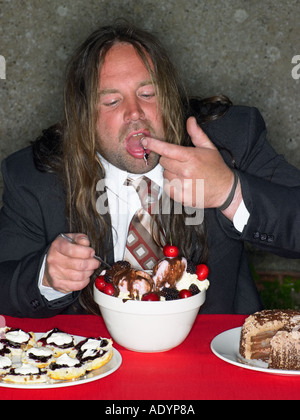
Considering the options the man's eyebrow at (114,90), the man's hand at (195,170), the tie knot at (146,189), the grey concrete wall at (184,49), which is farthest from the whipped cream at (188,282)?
the grey concrete wall at (184,49)

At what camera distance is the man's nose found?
1907 millimetres

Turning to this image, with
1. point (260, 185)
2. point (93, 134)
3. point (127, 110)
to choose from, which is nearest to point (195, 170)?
point (260, 185)

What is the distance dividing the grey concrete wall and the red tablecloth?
1812 millimetres

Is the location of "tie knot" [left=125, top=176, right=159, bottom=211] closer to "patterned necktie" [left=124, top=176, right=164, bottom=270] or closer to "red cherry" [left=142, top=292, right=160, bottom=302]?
"patterned necktie" [left=124, top=176, right=164, bottom=270]

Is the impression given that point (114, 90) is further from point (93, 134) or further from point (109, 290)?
point (109, 290)

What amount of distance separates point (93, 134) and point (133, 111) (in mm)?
205

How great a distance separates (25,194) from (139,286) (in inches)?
32.7

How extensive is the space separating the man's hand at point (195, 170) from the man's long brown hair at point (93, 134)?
398 mm

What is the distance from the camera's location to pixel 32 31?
2.89m

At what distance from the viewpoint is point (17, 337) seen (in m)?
1.29

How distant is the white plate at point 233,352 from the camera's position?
117cm

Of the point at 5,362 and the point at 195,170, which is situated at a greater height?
the point at 195,170

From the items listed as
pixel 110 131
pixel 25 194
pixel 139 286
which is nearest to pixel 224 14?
pixel 110 131

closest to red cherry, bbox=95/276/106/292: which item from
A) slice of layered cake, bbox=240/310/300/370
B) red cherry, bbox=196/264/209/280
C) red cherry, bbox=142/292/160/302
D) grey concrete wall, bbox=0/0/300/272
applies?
red cherry, bbox=142/292/160/302
